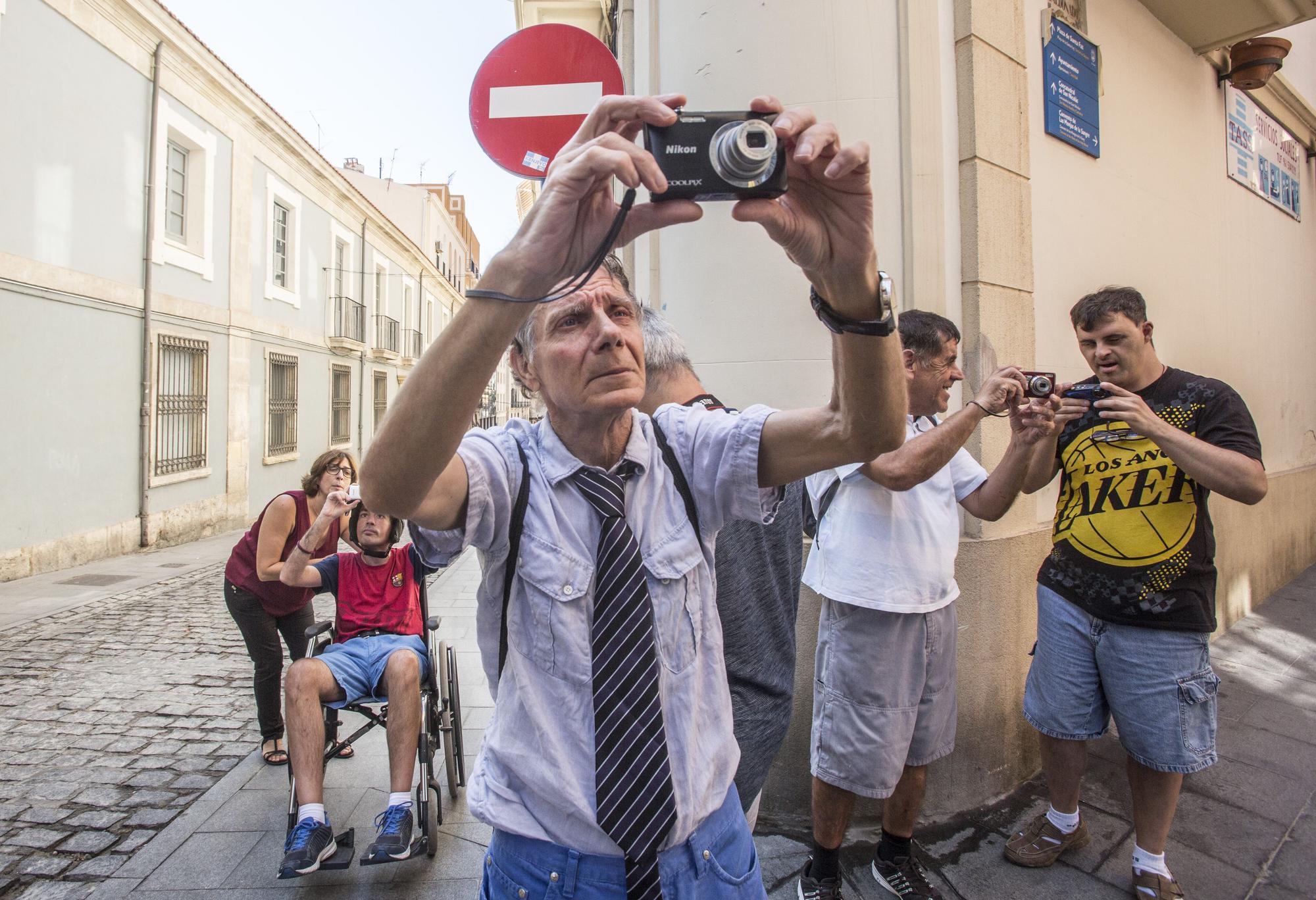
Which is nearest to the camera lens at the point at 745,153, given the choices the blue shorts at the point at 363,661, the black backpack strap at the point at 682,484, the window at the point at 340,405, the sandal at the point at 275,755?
the black backpack strap at the point at 682,484

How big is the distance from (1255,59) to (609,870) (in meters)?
6.78

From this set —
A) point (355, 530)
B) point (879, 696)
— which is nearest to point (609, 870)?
point (879, 696)

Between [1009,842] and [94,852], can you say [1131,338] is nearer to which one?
[1009,842]

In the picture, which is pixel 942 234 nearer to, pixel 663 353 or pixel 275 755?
pixel 663 353

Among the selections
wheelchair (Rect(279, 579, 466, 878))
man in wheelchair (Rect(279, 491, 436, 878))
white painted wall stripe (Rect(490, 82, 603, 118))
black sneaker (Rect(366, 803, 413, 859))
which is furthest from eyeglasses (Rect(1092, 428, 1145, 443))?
black sneaker (Rect(366, 803, 413, 859))

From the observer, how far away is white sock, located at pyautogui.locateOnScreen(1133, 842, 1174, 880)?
2.55 metres

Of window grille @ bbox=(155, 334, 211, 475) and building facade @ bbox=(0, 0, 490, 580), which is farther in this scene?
window grille @ bbox=(155, 334, 211, 475)

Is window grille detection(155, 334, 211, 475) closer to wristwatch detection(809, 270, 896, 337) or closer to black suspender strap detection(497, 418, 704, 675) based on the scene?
black suspender strap detection(497, 418, 704, 675)

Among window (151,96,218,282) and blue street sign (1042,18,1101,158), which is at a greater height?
window (151,96,218,282)

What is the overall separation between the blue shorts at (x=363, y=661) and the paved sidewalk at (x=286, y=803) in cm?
58

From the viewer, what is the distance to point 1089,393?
239 cm

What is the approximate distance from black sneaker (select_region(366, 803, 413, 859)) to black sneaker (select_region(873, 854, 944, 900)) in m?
1.70

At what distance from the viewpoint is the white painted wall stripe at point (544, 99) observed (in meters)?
3.02

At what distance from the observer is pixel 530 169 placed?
9.82 ft
